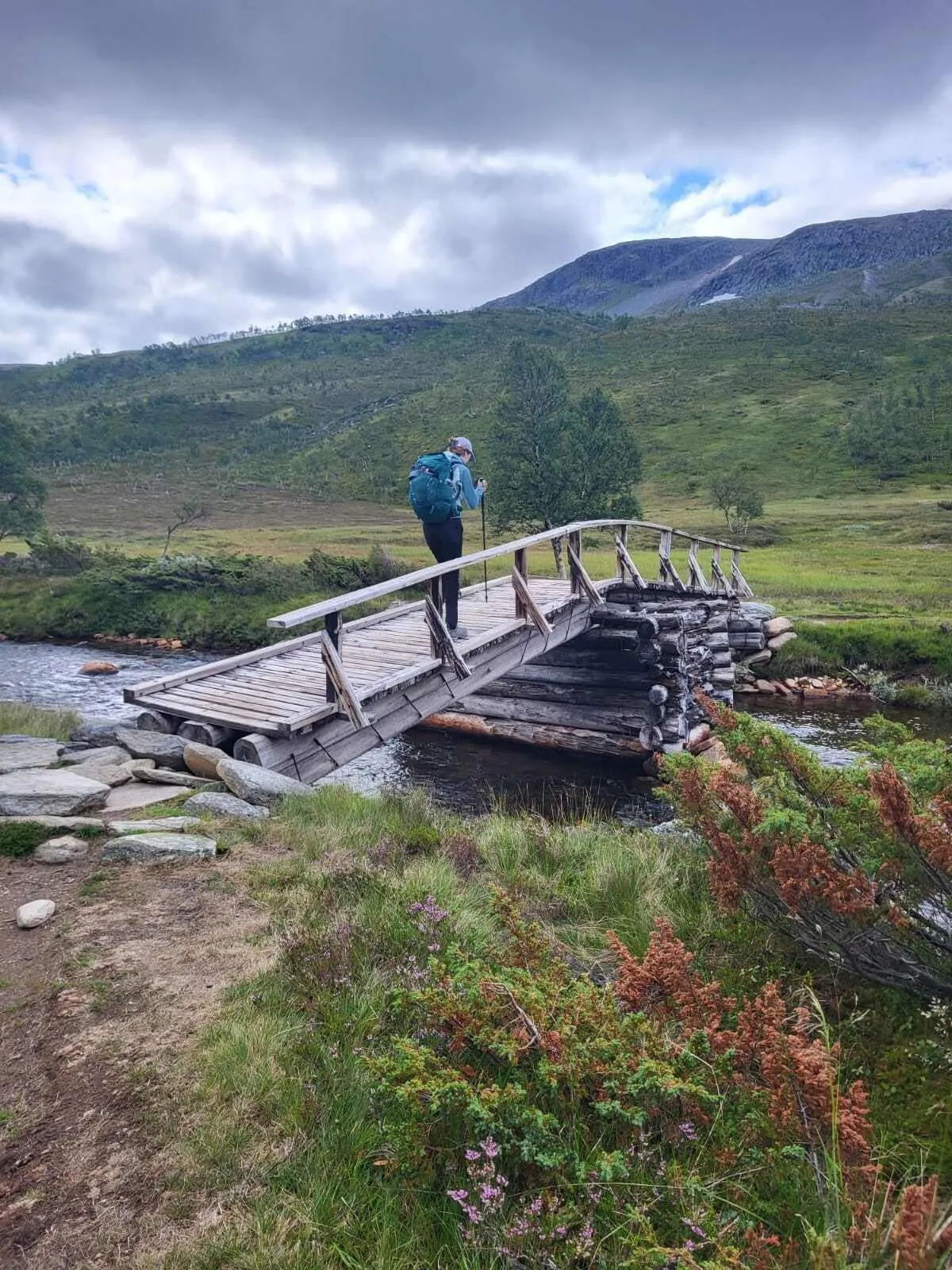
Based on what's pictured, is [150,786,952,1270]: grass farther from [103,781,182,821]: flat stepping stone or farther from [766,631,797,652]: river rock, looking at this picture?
[766,631,797,652]: river rock

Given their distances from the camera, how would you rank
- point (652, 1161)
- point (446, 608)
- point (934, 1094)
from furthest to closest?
point (446, 608) < point (934, 1094) < point (652, 1161)

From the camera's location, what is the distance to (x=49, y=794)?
5.64 m

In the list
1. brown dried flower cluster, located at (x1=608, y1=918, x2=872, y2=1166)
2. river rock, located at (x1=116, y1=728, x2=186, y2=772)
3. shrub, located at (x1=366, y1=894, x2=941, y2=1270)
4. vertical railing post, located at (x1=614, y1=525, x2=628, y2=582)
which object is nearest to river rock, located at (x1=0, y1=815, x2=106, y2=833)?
river rock, located at (x1=116, y1=728, x2=186, y2=772)

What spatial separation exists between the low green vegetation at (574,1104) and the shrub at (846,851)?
35 millimetres

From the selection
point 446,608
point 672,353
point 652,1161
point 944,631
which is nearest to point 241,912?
point 652,1161

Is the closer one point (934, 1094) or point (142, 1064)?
point (934, 1094)

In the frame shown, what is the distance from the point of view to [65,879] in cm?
454

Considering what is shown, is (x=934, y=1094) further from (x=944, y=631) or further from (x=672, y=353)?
(x=672, y=353)

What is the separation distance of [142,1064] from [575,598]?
10716 millimetres

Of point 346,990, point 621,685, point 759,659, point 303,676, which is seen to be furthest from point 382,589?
point 759,659

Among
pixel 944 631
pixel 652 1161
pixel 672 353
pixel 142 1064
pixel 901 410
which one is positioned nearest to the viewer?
pixel 652 1161

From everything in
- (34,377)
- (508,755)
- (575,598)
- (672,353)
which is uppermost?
(34,377)

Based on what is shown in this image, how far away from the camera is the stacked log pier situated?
13367mm

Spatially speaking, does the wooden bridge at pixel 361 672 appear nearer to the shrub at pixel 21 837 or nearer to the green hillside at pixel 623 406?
the shrub at pixel 21 837
